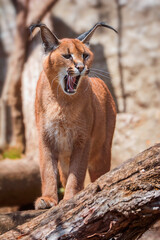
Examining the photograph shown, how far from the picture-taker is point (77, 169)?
452 centimetres

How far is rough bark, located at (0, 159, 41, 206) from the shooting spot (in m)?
7.17

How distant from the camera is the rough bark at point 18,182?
7168mm

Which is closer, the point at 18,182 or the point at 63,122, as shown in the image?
the point at 63,122

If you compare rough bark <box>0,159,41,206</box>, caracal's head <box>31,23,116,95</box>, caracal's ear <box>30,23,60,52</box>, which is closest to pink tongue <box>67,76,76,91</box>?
caracal's head <box>31,23,116,95</box>

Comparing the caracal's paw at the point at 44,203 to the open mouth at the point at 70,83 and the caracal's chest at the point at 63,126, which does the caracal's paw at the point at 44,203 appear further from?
the open mouth at the point at 70,83

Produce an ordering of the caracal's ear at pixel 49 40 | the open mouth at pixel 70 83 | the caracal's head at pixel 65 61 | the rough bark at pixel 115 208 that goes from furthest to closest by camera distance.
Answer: the caracal's ear at pixel 49 40, the open mouth at pixel 70 83, the caracal's head at pixel 65 61, the rough bark at pixel 115 208

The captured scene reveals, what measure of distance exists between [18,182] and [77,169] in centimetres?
303

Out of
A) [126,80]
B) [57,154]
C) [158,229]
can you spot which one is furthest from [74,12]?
[158,229]

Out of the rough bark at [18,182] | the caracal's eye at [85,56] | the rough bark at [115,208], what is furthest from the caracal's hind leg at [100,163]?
the rough bark at [18,182]

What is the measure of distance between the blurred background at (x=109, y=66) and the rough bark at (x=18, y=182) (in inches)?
4.5

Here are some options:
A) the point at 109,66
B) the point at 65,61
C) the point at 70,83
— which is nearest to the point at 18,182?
the point at 109,66

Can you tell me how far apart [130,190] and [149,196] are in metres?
0.15

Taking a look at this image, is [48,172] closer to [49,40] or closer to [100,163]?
[100,163]

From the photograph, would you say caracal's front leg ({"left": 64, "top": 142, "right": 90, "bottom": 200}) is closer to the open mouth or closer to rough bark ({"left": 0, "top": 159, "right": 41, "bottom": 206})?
the open mouth
